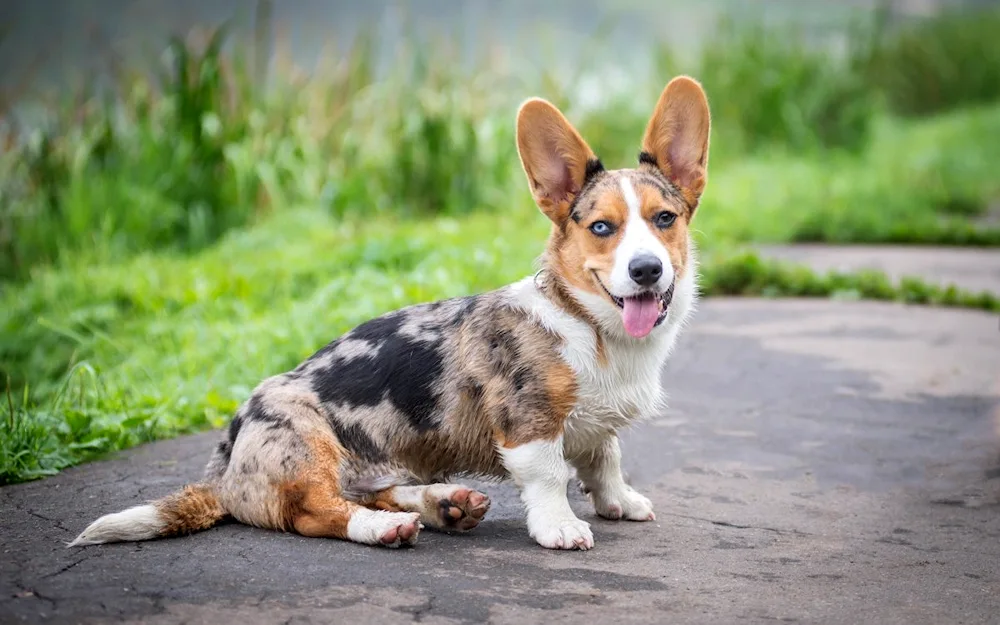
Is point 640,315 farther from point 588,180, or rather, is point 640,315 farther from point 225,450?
point 225,450

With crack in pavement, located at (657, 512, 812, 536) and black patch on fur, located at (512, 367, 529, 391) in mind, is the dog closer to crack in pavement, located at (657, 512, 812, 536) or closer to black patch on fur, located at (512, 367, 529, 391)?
black patch on fur, located at (512, 367, 529, 391)

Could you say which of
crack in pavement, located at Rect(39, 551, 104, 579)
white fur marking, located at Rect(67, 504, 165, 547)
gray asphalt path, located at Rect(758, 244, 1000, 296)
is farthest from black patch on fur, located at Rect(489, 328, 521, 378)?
gray asphalt path, located at Rect(758, 244, 1000, 296)

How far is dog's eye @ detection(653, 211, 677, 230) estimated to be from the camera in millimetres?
3824

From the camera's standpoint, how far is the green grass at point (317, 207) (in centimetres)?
634

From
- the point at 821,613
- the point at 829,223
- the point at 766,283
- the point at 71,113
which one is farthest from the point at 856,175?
the point at 821,613

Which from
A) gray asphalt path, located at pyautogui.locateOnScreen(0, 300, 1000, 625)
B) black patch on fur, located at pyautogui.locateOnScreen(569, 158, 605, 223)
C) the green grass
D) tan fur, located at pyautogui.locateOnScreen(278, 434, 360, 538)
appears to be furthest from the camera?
the green grass

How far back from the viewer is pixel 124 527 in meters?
3.54

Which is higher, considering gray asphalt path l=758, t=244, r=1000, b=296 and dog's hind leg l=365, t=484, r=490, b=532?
gray asphalt path l=758, t=244, r=1000, b=296

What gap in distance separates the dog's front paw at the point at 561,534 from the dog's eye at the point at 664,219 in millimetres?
1026

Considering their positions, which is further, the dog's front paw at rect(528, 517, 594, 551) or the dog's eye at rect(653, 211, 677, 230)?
the dog's eye at rect(653, 211, 677, 230)

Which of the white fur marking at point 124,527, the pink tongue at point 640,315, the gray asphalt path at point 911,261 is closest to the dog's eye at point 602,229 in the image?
the pink tongue at point 640,315

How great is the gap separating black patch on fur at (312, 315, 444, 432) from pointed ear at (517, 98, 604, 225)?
0.67 metres

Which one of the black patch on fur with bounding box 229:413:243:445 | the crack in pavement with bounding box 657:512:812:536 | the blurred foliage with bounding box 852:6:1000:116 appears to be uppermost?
the blurred foliage with bounding box 852:6:1000:116

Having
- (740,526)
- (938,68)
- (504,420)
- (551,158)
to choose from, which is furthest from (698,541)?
(938,68)
